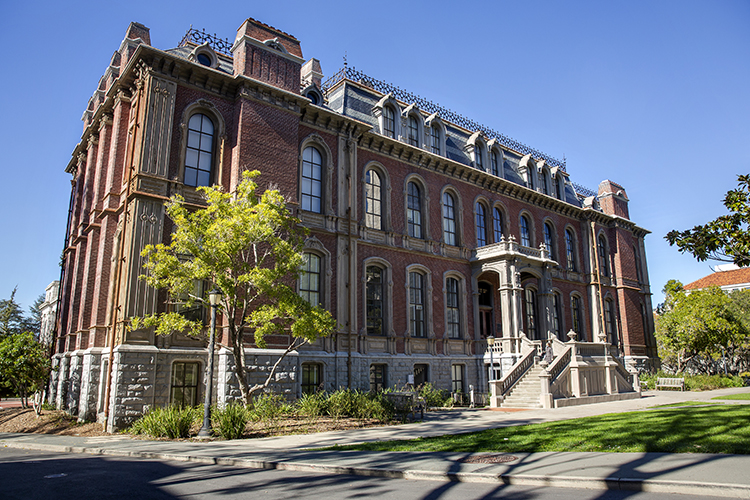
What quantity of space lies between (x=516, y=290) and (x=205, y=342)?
15593 millimetres

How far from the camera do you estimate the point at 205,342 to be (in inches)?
731

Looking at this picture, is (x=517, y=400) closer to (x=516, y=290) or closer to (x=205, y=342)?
(x=516, y=290)

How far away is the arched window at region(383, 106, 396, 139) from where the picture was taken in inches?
1064

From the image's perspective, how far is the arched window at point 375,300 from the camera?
78.9 ft

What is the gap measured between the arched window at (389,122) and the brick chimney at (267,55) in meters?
6.08

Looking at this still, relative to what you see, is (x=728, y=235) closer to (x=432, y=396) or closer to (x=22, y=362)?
(x=432, y=396)

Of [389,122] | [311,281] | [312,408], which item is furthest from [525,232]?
[312,408]

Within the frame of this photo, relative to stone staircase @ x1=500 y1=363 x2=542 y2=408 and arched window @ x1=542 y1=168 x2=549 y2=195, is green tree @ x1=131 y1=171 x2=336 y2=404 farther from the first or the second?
arched window @ x1=542 y1=168 x2=549 y2=195

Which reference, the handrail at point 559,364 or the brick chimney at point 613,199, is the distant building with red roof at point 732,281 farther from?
the handrail at point 559,364

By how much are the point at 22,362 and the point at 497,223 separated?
81.6 ft

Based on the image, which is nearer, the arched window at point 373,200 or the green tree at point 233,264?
the green tree at point 233,264

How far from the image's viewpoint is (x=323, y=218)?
75.4 ft

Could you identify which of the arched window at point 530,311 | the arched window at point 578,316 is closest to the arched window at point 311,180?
the arched window at point 530,311

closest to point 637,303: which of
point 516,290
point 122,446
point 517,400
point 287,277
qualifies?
point 516,290
